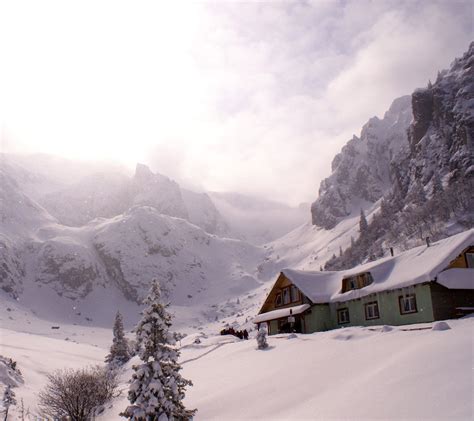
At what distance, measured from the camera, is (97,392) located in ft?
88.8

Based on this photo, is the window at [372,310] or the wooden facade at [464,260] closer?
the wooden facade at [464,260]

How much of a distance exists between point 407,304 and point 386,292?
2054 millimetres

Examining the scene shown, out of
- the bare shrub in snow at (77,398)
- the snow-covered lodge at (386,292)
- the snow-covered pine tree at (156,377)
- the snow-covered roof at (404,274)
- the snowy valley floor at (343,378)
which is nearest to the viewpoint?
the snowy valley floor at (343,378)

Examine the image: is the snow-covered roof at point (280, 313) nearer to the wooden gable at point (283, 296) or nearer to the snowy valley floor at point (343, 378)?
the wooden gable at point (283, 296)

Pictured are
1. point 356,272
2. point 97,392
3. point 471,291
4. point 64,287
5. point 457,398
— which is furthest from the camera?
point 64,287

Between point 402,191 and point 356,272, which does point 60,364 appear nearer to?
point 356,272

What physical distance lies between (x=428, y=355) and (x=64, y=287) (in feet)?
570

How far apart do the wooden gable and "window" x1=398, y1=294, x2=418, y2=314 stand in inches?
403

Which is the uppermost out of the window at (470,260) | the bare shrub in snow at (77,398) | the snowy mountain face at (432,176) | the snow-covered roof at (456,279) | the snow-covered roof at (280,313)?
the snowy mountain face at (432,176)

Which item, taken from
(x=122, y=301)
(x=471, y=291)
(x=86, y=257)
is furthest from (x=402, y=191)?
(x=471, y=291)

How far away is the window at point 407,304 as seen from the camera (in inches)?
1160

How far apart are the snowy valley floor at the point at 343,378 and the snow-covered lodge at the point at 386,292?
18.8ft

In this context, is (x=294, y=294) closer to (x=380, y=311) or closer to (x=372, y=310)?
(x=372, y=310)

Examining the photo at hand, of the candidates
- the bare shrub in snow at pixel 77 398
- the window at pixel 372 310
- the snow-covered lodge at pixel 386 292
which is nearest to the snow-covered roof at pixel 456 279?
the snow-covered lodge at pixel 386 292
